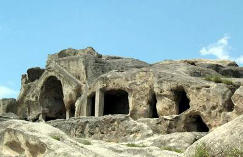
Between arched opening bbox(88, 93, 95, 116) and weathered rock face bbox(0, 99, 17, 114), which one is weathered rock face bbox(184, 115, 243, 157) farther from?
weathered rock face bbox(0, 99, 17, 114)

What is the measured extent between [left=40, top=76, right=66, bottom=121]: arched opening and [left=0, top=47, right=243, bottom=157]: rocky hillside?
8 centimetres

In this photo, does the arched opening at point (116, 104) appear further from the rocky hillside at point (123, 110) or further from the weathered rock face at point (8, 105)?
the weathered rock face at point (8, 105)

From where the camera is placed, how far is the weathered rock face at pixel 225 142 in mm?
9547

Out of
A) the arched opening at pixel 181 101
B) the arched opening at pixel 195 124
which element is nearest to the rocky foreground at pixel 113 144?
the arched opening at pixel 195 124

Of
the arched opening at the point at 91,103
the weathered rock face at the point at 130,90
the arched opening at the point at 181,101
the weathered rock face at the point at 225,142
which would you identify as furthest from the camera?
the arched opening at the point at 91,103

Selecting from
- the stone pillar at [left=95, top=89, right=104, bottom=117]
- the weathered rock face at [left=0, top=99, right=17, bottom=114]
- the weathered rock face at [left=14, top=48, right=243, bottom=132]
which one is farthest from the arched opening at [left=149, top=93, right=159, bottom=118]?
the weathered rock face at [left=0, top=99, right=17, bottom=114]

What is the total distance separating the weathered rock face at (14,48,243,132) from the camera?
27.4m

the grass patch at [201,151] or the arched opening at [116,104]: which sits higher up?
the arched opening at [116,104]

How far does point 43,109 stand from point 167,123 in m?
17.6

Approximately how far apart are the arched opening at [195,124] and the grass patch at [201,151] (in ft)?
58.5

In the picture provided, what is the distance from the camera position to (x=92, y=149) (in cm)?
1589

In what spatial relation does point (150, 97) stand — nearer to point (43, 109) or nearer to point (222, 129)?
point (43, 109)

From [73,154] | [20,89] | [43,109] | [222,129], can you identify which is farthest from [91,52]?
[222,129]

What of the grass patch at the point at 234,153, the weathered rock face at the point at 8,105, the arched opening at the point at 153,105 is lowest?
the grass patch at the point at 234,153
